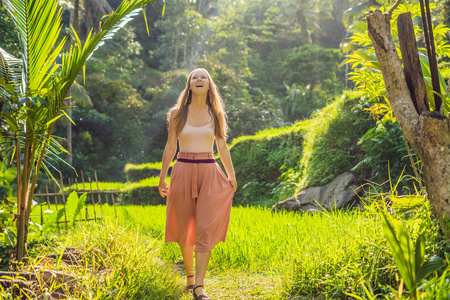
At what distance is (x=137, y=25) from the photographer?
30.8 m

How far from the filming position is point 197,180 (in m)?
3.30

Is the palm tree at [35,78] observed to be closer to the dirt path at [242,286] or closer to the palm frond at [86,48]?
the palm frond at [86,48]

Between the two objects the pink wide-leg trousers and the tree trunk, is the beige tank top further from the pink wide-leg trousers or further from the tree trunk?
the tree trunk

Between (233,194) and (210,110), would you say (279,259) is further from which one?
(210,110)

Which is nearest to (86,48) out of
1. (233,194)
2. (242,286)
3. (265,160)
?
(233,194)

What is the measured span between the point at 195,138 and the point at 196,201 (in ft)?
1.72

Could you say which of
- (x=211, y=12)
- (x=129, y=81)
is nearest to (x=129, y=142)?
(x=129, y=81)

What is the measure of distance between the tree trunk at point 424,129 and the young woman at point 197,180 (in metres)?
1.40

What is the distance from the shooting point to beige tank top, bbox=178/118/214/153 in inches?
132

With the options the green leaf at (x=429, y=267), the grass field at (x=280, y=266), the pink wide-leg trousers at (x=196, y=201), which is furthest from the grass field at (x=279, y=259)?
the green leaf at (x=429, y=267)

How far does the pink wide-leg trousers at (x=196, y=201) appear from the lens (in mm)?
3242

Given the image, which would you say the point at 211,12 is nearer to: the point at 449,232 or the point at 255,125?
the point at 255,125

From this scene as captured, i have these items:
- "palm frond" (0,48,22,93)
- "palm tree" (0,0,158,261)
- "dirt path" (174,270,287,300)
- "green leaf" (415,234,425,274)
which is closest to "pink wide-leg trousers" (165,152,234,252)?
"dirt path" (174,270,287,300)

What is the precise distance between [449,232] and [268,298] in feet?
4.46
